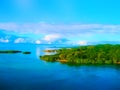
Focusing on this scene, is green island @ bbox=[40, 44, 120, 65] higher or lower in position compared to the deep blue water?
higher

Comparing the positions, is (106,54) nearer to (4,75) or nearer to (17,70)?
(17,70)

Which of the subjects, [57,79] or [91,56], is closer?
[57,79]

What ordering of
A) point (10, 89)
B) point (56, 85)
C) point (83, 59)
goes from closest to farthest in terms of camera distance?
point (10, 89), point (56, 85), point (83, 59)

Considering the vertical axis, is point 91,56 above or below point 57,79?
above

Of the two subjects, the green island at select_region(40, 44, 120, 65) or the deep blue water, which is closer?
the deep blue water

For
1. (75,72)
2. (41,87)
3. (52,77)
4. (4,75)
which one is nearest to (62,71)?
(75,72)

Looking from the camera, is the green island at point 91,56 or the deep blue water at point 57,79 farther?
the green island at point 91,56

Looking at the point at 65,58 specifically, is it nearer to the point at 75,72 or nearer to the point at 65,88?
the point at 75,72

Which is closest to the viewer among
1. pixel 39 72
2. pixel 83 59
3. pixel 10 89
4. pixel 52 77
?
pixel 10 89

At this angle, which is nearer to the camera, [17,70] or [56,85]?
[56,85]

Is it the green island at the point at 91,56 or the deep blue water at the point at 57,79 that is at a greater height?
the green island at the point at 91,56
